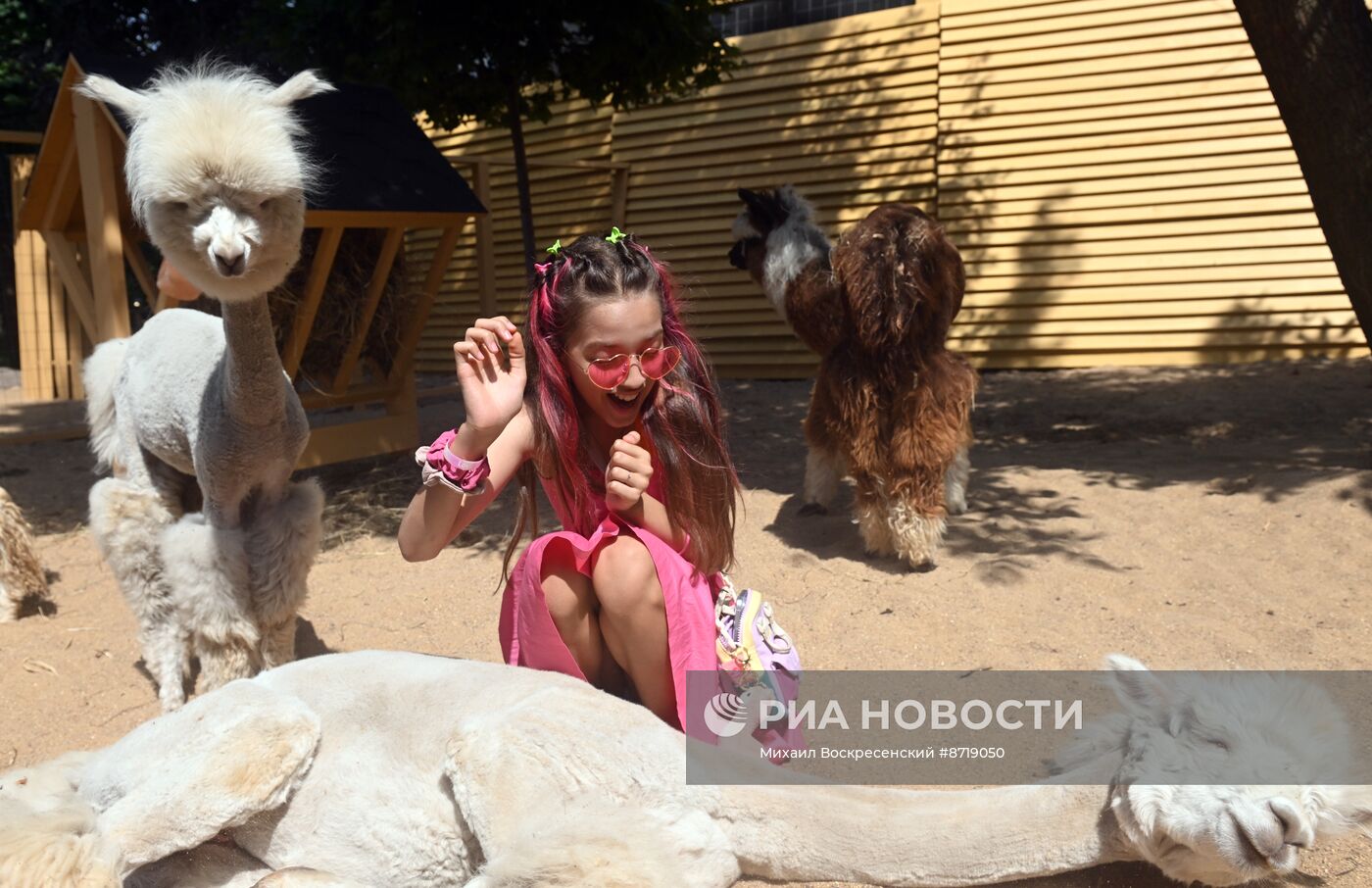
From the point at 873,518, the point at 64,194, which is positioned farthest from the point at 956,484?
the point at 64,194

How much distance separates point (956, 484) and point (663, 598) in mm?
3275

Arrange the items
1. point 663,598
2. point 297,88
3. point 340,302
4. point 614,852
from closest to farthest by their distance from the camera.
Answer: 1. point 614,852
2. point 663,598
3. point 297,88
4. point 340,302

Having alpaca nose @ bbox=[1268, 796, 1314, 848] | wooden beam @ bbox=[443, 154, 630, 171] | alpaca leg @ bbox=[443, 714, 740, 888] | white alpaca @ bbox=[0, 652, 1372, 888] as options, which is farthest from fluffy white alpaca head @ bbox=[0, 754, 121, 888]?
wooden beam @ bbox=[443, 154, 630, 171]

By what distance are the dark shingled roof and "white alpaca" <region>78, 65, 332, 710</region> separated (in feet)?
6.73

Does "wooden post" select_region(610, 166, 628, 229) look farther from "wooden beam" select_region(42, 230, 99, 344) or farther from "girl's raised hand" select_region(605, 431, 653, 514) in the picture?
"girl's raised hand" select_region(605, 431, 653, 514)

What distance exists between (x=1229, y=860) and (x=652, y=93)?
7.38 metres

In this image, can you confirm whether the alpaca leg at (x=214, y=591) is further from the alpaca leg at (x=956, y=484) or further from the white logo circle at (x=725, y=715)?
the alpaca leg at (x=956, y=484)

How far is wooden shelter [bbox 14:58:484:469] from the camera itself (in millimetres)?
5469

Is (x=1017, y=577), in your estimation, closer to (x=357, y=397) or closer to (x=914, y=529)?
(x=914, y=529)

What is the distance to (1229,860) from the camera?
5.52ft

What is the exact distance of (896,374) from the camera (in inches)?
183

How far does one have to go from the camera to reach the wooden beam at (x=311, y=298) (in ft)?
19.2

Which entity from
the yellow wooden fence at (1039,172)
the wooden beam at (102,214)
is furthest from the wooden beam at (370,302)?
the yellow wooden fence at (1039,172)

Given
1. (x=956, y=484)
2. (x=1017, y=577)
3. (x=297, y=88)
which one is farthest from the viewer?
(x=956, y=484)
